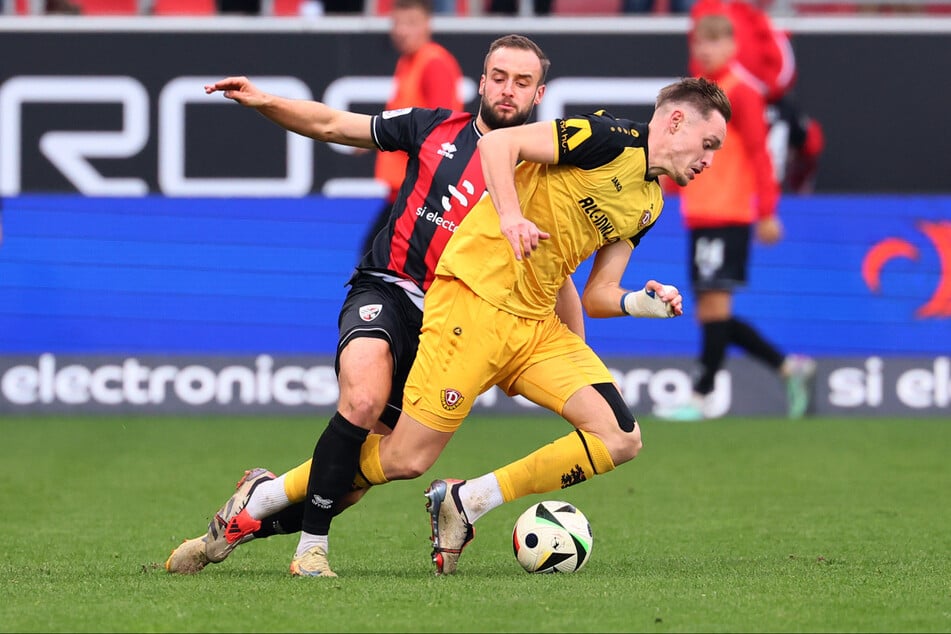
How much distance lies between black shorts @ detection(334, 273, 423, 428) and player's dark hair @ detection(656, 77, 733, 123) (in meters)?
1.24

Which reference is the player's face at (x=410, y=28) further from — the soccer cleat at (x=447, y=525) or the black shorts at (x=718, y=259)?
the soccer cleat at (x=447, y=525)

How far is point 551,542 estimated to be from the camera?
614cm

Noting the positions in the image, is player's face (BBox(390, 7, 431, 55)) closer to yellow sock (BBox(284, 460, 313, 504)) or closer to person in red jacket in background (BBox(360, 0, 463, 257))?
person in red jacket in background (BBox(360, 0, 463, 257))

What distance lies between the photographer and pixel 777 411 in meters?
12.9

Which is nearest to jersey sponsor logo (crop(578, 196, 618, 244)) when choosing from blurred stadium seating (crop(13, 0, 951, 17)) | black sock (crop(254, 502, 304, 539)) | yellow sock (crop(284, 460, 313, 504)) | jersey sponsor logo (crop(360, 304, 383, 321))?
jersey sponsor logo (crop(360, 304, 383, 321))

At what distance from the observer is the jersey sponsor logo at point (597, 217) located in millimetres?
6219

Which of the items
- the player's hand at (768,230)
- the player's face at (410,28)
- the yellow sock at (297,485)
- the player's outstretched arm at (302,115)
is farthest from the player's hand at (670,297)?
the player's face at (410,28)

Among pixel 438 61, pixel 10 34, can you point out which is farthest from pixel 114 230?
pixel 438 61

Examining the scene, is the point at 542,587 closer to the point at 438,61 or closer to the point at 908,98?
the point at 438,61

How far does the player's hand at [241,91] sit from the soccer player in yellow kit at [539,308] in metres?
0.89

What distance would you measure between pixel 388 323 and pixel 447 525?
79 centimetres

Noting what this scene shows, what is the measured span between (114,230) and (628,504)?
6.01 meters

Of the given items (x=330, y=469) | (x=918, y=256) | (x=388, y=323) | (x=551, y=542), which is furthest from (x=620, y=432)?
(x=918, y=256)

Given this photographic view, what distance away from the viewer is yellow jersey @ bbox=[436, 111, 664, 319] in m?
6.17
